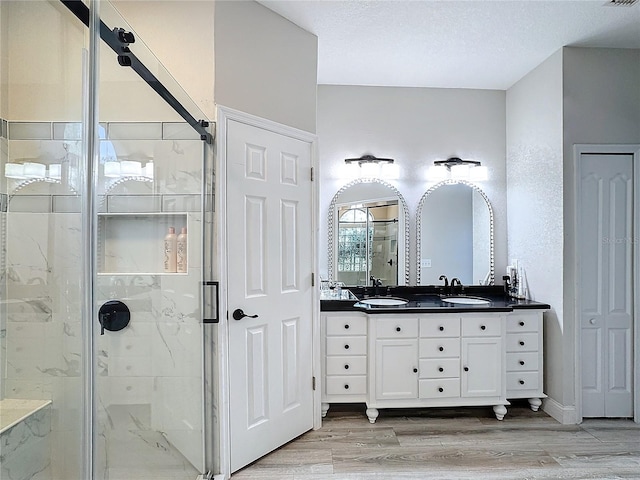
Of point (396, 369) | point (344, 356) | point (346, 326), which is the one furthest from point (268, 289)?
A: point (396, 369)

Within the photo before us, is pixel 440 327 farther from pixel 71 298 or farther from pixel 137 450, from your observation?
pixel 71 298

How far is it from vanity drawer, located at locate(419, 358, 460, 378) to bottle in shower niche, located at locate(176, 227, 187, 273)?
1.85 meters

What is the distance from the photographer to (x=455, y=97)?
3703mm

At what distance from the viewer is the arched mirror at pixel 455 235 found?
366 cm

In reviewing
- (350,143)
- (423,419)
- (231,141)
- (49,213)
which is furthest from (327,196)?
(49,213)

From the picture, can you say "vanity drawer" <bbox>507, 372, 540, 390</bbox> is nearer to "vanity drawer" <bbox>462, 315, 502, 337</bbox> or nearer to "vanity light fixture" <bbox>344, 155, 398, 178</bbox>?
"vanity drawer" <bbox>462, 315, 502, 337</bbox>

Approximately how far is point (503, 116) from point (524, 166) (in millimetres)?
608

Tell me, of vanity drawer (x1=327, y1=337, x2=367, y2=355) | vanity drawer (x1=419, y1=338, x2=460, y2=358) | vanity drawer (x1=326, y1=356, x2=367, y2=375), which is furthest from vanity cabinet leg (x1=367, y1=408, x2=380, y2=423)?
vanity drawer (x1=419, y1=338, x2=460, y2=358)

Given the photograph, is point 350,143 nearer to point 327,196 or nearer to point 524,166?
point 327,196

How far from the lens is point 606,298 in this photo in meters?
2.96

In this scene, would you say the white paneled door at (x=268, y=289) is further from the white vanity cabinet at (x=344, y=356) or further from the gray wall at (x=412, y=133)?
the gray wall at (x=412, y=133)

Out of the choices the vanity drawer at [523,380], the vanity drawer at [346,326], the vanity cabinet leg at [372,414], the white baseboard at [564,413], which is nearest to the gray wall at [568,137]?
the white baseboard at [564,413]

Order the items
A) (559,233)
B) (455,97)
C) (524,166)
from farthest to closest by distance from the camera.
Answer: (455,97)
(524,166)
(559,233)

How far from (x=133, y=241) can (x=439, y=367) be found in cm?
227
